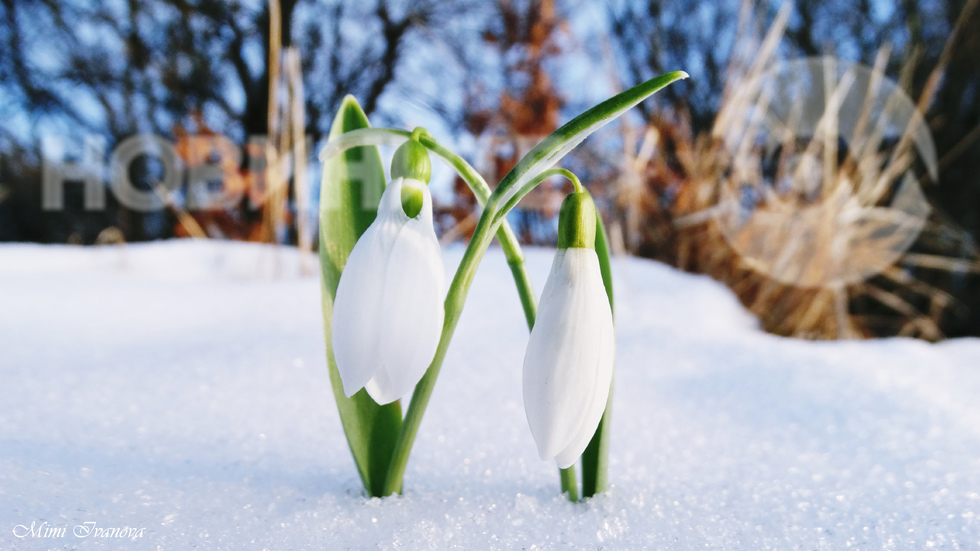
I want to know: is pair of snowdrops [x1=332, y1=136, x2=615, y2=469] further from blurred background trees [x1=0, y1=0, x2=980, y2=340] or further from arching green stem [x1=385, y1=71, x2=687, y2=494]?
blurred background trees [x1=0, y1=0, x2=980, y2=340]

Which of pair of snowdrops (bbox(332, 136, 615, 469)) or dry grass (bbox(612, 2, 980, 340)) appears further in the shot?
dry grass (bbox(612, 2, 980, 340))

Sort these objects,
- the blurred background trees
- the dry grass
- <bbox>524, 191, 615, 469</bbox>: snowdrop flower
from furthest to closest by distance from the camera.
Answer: the blurred background trees
the dry grass
<bbox>524, 191, 615, 469</bbox>: snowdrop flower

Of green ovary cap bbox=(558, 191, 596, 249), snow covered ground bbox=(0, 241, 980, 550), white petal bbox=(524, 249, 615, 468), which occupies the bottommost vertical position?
snow covered ground bbox=(0, 241, 980, 550)

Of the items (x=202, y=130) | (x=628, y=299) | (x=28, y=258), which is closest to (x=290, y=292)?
(x=628, y=299)

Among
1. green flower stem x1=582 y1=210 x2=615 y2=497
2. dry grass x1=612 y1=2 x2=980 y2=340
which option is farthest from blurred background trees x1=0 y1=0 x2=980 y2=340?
green flower stem x1=582 y1=210 x2=615 y2=497

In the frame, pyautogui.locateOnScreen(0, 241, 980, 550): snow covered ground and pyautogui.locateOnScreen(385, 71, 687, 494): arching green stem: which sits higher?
pyautogui.locateOnScreen(385, 71, 687, 494): arching green stem

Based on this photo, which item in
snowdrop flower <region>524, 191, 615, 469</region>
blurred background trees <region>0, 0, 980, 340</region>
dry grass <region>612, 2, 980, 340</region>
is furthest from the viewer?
blurred background trees <region>0, 0, 980, 340</region>

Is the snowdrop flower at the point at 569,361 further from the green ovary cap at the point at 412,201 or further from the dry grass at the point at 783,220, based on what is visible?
the dry grass at the point at 783,220

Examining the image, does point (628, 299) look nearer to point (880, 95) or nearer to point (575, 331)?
point (575, 331)

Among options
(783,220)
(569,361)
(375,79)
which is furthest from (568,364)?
(375,79)
